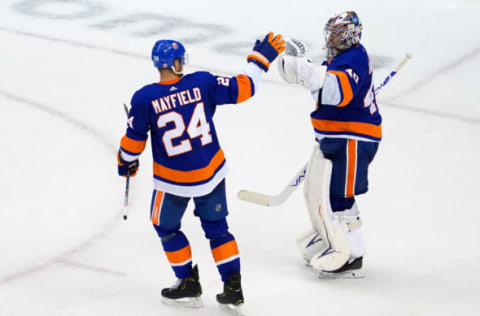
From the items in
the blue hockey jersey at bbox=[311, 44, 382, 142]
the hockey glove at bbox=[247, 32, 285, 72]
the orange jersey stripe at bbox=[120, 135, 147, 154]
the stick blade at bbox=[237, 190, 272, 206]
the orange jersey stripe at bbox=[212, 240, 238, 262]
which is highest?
the hockey glove at bbox=[247, 32, 285, 72]

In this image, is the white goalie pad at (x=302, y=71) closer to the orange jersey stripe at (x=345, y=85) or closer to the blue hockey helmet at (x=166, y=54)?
the orange jersey stripe at (x=345, y=85)

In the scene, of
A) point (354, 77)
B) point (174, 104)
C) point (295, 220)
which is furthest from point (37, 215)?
point (354, 77)

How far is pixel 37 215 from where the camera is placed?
4867mm

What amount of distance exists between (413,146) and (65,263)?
2.19 metres

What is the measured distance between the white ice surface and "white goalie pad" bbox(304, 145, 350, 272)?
0.11 m

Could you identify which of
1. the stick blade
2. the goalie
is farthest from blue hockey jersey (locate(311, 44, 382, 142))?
the stick blade

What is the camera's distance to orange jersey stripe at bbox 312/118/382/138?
152 inches

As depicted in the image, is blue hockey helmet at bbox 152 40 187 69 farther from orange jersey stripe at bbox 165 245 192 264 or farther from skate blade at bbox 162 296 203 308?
skate blade at bbox 162 296 203 308

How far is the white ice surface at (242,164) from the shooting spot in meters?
4.00

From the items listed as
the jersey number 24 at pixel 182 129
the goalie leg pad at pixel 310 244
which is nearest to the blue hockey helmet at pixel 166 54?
the jersey number 24 at pixel 182 129

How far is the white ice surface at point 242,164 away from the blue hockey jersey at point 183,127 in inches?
22.6

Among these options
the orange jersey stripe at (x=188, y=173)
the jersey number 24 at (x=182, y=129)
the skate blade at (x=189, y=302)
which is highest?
the jersey number 24 at (x=182, y=129)

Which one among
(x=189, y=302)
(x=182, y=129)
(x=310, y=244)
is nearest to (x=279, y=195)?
(x=310, y=244)

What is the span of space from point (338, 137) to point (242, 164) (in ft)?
5.12
